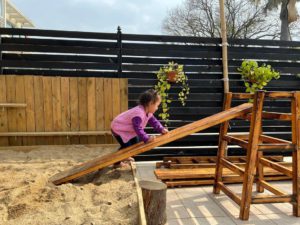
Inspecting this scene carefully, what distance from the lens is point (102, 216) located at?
104 inches

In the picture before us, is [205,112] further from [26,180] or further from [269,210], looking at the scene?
[26,180]

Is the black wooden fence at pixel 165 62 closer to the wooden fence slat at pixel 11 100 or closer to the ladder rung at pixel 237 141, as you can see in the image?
the wooden fence slat at pixel 11 100

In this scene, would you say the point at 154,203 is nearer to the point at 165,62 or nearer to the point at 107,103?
the point at 107,103

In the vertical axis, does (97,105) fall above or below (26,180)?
above

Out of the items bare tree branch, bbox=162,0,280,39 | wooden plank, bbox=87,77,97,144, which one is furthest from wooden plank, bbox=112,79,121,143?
bare tree branch, bbox=162,0,280,39

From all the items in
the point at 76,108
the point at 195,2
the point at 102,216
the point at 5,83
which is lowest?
the point at 102,216

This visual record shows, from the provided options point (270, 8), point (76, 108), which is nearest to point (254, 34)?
point (270, 8)

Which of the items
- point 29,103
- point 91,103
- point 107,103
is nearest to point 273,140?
point 107,103

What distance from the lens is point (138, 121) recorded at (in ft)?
12.5

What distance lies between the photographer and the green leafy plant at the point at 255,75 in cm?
577

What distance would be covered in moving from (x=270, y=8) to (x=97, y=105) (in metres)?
14.7

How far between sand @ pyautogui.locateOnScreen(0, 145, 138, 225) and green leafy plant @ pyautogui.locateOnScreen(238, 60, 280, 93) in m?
3.13

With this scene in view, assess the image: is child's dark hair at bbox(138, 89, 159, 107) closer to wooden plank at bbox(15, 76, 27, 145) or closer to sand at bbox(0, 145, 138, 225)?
sand at bbox(0, 145, 138, 225)

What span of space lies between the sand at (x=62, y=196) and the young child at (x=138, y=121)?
0.44 metres
